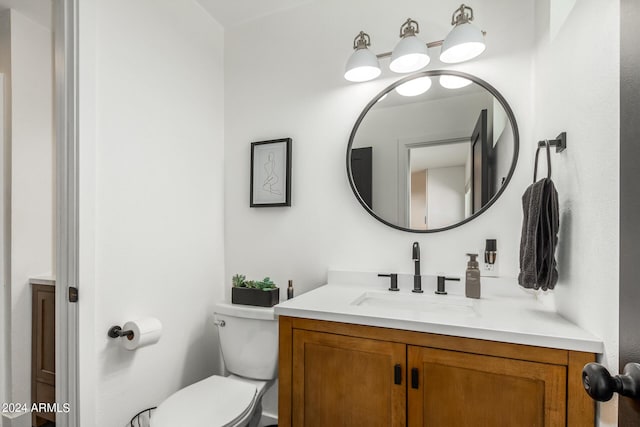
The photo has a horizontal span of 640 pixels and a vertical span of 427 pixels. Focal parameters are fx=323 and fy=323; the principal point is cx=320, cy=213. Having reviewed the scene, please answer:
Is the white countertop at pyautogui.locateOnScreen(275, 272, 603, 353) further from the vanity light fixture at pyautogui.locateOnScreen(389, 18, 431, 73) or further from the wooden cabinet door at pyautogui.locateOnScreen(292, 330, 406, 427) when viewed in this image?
the vanity light fixture at pyautogui.locateOnScreen(389, 18, 431, 73)

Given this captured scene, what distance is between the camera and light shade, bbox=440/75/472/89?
1548 mm

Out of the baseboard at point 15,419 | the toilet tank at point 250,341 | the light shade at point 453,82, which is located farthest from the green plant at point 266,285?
the baseboard at point 15,419

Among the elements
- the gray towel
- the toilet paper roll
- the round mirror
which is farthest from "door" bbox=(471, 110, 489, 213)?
the toilet paper roll

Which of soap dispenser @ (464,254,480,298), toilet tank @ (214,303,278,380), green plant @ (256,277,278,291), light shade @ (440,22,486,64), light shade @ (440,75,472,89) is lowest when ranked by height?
toilet tank @ (214,303,278,380)

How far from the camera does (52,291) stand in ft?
5.93

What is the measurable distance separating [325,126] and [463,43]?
77cm

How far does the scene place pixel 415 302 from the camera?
146 centimetres

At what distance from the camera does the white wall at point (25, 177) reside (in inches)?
72.3

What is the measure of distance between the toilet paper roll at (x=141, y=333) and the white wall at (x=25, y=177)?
3.28 feet

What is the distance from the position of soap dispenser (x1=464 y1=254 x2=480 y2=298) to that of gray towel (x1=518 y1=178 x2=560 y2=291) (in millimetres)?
295

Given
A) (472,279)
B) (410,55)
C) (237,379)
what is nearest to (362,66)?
(410,55)

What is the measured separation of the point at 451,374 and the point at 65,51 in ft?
6.03

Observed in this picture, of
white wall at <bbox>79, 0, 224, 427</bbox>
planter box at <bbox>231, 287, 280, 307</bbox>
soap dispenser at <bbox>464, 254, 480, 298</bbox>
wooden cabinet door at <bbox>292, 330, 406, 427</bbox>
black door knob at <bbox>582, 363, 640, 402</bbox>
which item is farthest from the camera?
planter box at <bbox>231, 287, 280, 307</bbox>

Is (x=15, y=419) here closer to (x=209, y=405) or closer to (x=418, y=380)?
(x=209, y=405)
